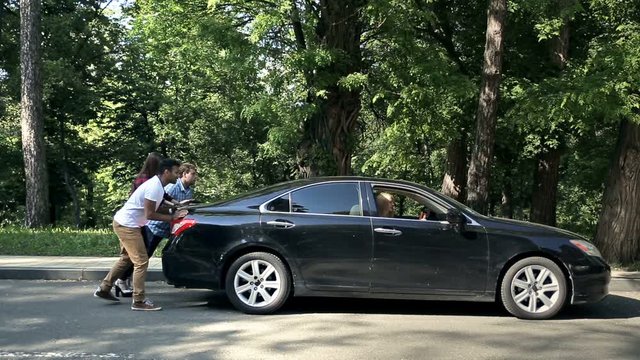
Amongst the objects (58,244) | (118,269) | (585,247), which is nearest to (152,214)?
(118,269)

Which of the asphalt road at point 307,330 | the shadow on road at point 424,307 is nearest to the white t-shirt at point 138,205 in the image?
the asphalt road at point 307,330

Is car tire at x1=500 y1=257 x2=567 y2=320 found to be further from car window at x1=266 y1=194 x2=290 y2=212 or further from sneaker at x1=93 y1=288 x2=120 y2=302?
sneaker at x1=93 y1=288 x2=120 y2=302

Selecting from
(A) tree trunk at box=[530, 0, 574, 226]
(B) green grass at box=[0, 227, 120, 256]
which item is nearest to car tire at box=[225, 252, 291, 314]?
(B) green grass at box=[0, 227, 120, 256]

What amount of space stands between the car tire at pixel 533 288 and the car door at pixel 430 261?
0.31 m

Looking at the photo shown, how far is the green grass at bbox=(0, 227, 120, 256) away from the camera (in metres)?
11.2

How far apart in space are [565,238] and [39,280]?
23.6 ft

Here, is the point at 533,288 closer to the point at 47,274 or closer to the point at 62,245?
the point at 47,274

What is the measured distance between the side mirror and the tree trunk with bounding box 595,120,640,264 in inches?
210

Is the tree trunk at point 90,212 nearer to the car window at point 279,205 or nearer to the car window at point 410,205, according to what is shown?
the car window at point 279,205

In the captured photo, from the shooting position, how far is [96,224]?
112 feet

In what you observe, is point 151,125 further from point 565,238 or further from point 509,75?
point 565,238

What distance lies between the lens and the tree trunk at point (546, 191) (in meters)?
19.2

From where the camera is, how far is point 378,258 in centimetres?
692

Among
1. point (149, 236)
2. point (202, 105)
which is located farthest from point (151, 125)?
point (149, 236)
